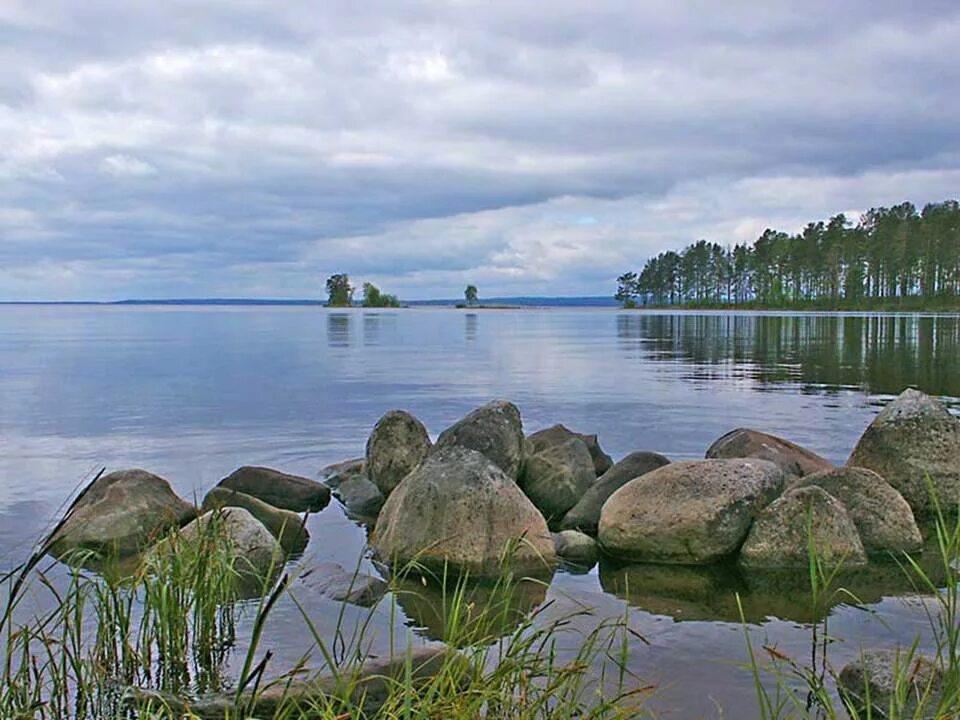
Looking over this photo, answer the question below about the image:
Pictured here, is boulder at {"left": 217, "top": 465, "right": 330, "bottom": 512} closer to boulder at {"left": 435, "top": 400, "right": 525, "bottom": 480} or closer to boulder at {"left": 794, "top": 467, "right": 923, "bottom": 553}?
boulder at {"left": 435, "top": 400, "right": 525, "bottom": 480}

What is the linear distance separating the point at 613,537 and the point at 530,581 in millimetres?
1522

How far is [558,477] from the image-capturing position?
12883 mm

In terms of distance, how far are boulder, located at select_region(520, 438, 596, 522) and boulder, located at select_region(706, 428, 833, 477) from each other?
200cm

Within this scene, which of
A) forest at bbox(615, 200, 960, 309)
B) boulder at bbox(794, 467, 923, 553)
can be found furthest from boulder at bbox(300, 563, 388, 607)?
forest at bbox(615, 200, 960, 309)

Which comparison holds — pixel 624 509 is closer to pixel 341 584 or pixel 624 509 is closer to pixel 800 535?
pixel 800 535

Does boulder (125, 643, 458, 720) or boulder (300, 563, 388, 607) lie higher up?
boulder (125, 643, 458, 720)

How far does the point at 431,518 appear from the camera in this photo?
9.66 meters

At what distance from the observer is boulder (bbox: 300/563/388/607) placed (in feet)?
28.2

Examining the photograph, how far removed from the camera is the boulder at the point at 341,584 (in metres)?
8.60

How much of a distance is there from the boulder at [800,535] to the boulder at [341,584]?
4.00 m

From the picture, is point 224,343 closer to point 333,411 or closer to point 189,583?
point 333,411

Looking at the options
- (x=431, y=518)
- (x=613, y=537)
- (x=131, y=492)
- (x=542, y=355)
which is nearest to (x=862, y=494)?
(x=613, y=537)

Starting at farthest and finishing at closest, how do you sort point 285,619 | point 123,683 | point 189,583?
point 285,619, point 189,583, point 123,683

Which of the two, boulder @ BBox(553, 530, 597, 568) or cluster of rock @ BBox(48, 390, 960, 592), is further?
boulder @ BBox(553, 530, 597, 568)
